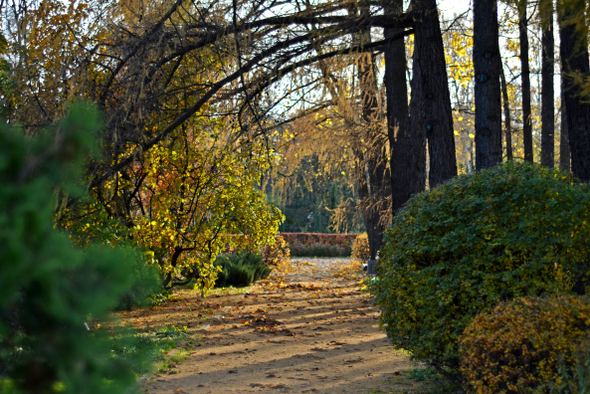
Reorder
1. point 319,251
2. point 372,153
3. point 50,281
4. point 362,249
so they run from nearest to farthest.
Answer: point 50,281 < point 372,153 < point 362,249 < point 319,251

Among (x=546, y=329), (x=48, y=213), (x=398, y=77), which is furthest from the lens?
(x=398, y=77)

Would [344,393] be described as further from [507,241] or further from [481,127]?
[481,127]

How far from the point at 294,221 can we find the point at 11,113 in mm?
31907

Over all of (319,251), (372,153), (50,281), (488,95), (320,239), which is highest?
(488,95)

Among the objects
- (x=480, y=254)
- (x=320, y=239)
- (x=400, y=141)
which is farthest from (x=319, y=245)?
(x=480, y=254)

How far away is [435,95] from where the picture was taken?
7312 mm

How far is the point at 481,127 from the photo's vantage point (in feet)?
22.1

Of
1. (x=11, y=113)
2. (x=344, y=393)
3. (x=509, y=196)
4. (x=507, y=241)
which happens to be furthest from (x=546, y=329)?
(x=11, y=113)

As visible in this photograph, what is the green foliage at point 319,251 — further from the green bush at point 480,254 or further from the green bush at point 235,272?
the green bush at point 480,254

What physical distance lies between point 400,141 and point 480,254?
20.5ft

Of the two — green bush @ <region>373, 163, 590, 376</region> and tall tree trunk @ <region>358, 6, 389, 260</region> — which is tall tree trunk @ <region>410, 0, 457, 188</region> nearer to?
tall tree trunk @ <region>358, 6, 389, 260</region>

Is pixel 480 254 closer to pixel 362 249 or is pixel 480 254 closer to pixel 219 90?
pixel 219 90

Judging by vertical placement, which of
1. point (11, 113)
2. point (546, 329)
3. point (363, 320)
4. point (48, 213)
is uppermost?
point (11, 113)

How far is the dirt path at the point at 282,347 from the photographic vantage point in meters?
5.00
